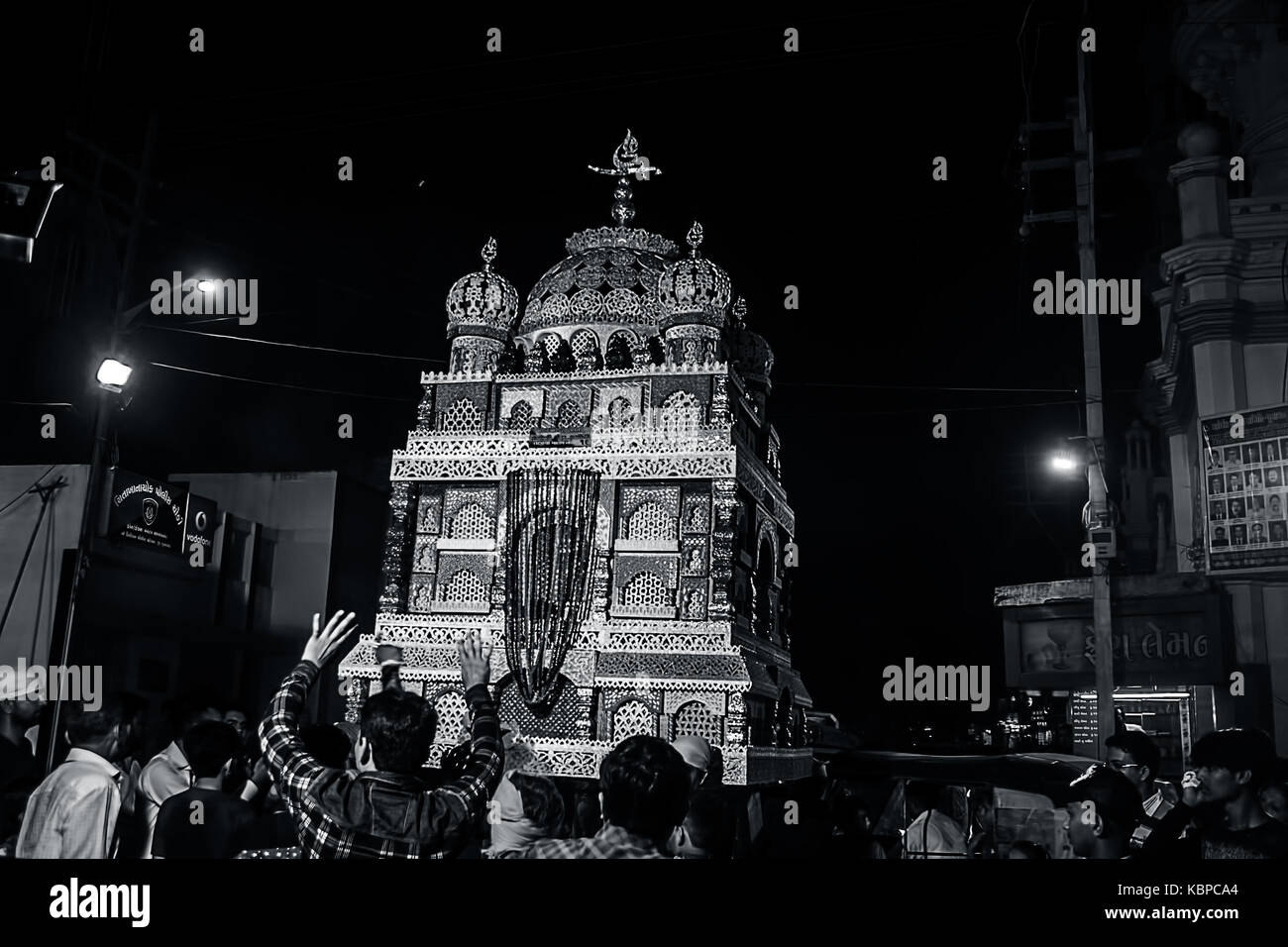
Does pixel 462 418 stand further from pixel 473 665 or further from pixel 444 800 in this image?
pixel 444 800

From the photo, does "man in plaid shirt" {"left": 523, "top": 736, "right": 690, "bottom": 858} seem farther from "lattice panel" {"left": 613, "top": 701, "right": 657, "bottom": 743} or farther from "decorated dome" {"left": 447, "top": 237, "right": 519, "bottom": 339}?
"decorated dome" {"left": 447, "top": 237, "right": 519, "bottom": 339}

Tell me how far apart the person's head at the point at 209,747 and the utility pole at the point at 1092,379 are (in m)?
12.9

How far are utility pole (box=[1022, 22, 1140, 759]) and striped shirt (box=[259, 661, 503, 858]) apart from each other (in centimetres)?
1329

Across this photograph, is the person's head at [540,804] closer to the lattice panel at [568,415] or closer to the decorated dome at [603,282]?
the lattice panel at [568,415]

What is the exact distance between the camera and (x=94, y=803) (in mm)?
5266

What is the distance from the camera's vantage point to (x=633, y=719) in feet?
47.2

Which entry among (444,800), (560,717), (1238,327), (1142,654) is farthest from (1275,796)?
(1142,654)

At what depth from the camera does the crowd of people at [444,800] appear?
161 inches

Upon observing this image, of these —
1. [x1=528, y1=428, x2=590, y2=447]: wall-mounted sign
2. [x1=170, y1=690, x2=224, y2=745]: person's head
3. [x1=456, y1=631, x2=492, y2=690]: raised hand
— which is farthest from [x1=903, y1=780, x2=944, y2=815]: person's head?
[x1=528, y1=428, x2=590, y2=447]: wall-mounted sign

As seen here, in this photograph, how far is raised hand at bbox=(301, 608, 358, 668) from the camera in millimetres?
4691

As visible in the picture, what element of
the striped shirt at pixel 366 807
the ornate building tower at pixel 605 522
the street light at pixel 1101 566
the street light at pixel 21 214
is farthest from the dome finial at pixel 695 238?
the striped shirt at pixel 366 807
